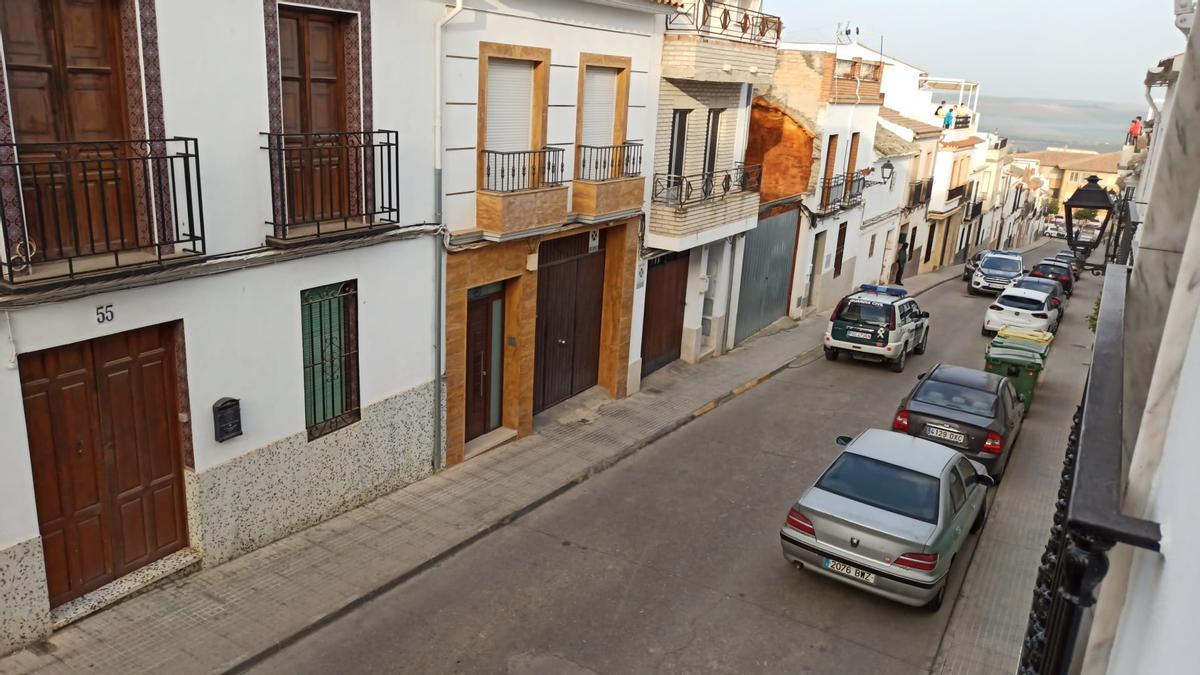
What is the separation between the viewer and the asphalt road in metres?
8.07

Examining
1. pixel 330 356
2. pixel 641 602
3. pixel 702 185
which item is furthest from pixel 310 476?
pixel 702 185

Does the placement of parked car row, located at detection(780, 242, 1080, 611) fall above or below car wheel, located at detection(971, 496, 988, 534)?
above

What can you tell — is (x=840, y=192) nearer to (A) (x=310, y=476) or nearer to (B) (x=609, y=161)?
(B) (x=609, y=161)

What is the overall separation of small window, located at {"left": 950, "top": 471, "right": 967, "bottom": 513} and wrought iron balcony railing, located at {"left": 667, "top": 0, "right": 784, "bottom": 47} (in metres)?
8.86

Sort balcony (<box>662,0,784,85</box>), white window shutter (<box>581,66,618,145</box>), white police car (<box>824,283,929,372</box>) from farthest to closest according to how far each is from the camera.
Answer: white police car (<box>824,283,929,372</box>) < balcony (<box>662,0,784,85</box>) < white window shutter (<box>581,66,618,145</box>)

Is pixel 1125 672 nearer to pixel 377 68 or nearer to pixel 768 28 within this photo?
pixel 377 68

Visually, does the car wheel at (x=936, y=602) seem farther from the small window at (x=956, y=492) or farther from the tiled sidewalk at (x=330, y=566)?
the tiled sidewalk at (x=330, y=566)

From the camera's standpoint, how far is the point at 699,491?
1195 centimetres

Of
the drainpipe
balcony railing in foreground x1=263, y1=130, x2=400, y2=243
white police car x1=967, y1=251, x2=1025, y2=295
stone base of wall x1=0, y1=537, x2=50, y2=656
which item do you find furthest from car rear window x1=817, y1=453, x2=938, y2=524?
white police car x1=967, y1=251, x2=1025, y2=295

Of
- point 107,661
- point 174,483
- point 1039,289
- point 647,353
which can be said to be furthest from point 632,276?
point 1039,289

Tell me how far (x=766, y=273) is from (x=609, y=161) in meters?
8.54

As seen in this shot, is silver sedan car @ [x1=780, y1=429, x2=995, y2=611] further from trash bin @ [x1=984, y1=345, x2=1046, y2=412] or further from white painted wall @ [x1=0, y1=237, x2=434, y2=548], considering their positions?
trash bin @ [x1=984, y1=345, x2=1046, y2=412]

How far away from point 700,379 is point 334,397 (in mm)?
8801

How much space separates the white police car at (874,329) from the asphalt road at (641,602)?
259 inches
